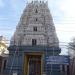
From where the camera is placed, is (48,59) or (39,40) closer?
(48,59)

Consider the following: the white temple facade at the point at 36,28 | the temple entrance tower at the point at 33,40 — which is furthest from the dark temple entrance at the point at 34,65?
the white temple facade at the point at 36,28

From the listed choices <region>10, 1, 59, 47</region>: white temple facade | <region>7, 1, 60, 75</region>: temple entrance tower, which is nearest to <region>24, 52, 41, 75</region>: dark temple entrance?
<region>7, 1, 60, 75</region>: temple entrance tower

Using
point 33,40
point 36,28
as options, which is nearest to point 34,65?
point 33,40

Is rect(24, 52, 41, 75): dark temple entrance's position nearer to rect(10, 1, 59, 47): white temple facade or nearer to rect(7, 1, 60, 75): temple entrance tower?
rect(7, 1, 60, 75): temple entrance tower

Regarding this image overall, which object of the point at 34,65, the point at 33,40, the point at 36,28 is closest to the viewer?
the point at 33,40

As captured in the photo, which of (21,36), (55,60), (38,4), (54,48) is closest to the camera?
(55,60)

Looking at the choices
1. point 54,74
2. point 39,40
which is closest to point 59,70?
point 54,74

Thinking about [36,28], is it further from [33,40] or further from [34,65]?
[34,65]

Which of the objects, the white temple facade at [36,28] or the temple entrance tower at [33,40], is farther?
the white temple facade at [36,28]

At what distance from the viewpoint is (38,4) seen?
3516 cm

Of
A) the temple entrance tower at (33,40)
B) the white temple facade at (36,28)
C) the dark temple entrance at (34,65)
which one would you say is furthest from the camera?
the dark temple entrance at (34,65)

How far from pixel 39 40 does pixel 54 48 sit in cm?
313

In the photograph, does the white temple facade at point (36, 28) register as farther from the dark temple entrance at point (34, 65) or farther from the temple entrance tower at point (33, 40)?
the dark temple entrance at point (34, 65)

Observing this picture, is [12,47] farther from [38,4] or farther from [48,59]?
[38,4]
